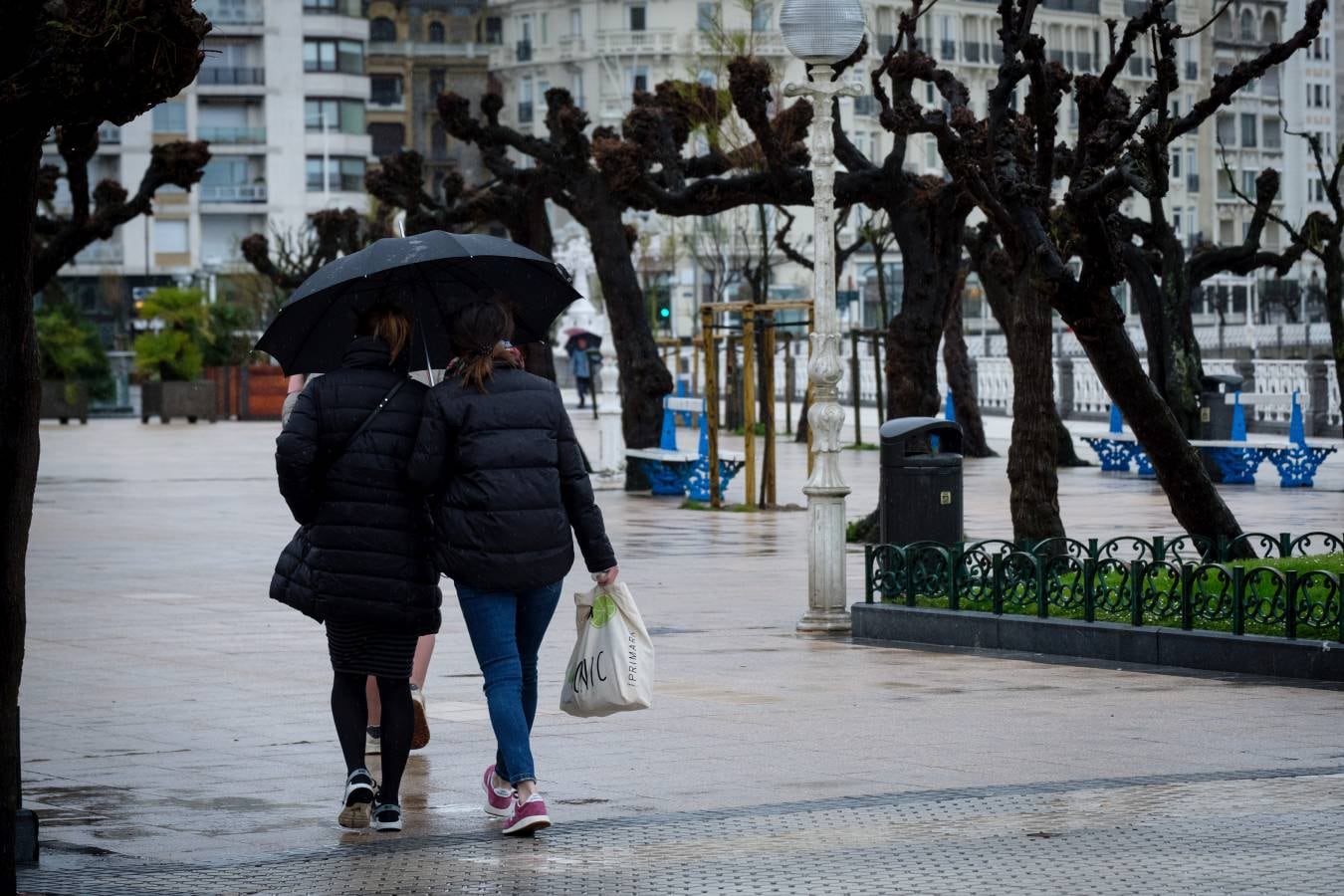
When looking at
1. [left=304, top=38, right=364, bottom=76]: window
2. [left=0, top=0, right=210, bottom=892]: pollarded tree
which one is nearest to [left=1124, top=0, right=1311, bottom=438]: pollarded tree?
[left=0, top=0, right=210, bottom=892]: pollarded tree

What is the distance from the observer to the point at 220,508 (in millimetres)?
27031

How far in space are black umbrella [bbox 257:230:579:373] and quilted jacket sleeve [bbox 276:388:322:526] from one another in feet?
1.61

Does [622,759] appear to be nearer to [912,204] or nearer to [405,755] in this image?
[405,755]

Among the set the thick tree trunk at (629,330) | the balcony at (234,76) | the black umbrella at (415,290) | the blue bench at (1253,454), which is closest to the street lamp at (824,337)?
the black umbrella at (415,290)

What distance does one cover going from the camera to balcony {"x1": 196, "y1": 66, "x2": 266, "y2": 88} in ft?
350

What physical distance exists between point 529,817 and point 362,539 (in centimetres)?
101

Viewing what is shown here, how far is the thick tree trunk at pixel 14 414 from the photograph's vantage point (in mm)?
6863

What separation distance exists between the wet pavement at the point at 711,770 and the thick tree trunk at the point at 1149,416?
2.38 m

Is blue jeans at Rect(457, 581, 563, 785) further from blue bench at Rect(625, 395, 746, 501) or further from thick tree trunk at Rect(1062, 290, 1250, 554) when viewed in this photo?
blue bench at Rect(625, 395, 746, 501)

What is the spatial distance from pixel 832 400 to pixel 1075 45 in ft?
309

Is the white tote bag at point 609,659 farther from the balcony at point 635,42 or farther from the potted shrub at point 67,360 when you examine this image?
the balcony at point 635,42

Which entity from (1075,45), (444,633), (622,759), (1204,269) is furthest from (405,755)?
A: (1075,45)

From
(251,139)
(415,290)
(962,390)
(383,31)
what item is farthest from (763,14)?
(415,290)

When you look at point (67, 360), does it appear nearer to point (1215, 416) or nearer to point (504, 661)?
point (1215, 416)
